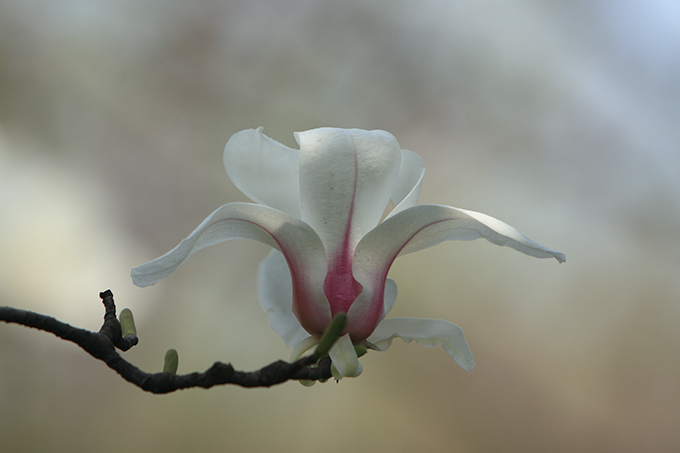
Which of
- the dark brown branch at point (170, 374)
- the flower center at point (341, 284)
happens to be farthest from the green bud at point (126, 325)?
the flower center at point (341, 284)

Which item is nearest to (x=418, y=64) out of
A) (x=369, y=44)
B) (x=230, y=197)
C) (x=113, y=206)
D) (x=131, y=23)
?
(x=369, y=44)

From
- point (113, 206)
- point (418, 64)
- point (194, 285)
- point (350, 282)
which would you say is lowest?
point (194, 285)

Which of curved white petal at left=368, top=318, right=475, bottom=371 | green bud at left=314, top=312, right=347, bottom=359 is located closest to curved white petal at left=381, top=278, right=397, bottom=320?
curved white petal at left=368, top=318, right=475, bottom=371

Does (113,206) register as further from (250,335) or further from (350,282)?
(350,282)

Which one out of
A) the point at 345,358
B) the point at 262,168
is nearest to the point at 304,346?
the point at 345,358

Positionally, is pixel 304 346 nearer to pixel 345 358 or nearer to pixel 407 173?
pixel 345 358
